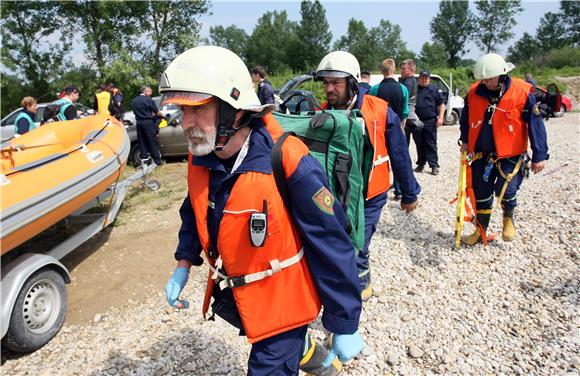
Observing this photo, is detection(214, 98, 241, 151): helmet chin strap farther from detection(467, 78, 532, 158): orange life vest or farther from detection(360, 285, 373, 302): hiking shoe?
detection(467, 78, 532, 158): orange life vest

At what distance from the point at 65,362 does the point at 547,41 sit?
8754 centimetres

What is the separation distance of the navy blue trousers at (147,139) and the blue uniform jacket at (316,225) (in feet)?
26.8

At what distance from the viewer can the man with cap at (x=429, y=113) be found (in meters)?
7.99

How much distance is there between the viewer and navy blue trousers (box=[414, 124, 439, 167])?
26.4 ft

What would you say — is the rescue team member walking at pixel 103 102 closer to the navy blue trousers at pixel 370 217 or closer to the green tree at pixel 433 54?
the navy blue trousers at pixel 370 217

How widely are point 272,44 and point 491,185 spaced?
3099 inches

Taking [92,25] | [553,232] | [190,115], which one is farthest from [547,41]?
[190,115]

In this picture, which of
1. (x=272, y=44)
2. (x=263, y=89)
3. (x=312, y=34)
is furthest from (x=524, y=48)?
(x=263, y=89)

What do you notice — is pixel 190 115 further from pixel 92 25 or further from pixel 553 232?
pixel 92 25

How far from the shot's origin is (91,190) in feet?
16.1

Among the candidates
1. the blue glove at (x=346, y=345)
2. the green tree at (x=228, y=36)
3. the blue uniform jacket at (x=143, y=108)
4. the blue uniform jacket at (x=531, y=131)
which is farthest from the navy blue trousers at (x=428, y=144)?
the green tree at (x=228, y=36)

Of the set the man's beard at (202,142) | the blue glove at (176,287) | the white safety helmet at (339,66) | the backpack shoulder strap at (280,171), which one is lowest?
the blue glove at (176,287)

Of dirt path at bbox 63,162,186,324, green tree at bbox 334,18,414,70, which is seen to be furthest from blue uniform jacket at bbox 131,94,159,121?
green tree at bbox 334,18,414,70

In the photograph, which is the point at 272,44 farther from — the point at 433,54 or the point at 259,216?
the point at 259,216
